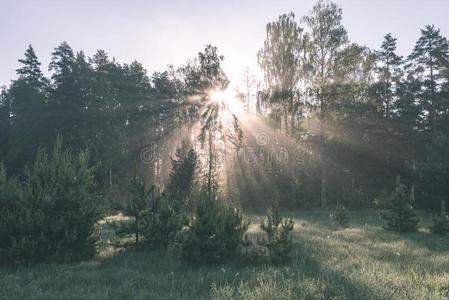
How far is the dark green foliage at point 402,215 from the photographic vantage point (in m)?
17.9

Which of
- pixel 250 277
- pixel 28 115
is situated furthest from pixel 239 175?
pixel 28 115

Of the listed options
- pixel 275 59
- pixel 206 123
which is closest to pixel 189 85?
pixel 206 123

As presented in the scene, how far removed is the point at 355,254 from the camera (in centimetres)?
1127

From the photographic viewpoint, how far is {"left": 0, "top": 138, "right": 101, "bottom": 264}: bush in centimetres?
1051

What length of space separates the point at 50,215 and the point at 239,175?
83.9 ft

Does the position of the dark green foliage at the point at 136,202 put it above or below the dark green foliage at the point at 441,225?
above

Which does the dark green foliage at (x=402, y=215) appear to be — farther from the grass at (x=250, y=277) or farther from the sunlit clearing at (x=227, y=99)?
the sunlit clearing at (x=227, y=99)

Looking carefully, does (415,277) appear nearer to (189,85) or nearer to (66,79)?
(189,85)

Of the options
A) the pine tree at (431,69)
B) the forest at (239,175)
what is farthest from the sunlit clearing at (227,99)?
the pine tree at (431,69)

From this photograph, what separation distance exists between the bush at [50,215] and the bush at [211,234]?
10.6 ft

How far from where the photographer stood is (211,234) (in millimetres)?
10711

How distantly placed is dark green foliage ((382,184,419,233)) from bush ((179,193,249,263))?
415 inches

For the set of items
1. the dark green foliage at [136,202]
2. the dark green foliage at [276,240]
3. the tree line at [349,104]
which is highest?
the tree line at [349,104]

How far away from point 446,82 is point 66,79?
45.8m
